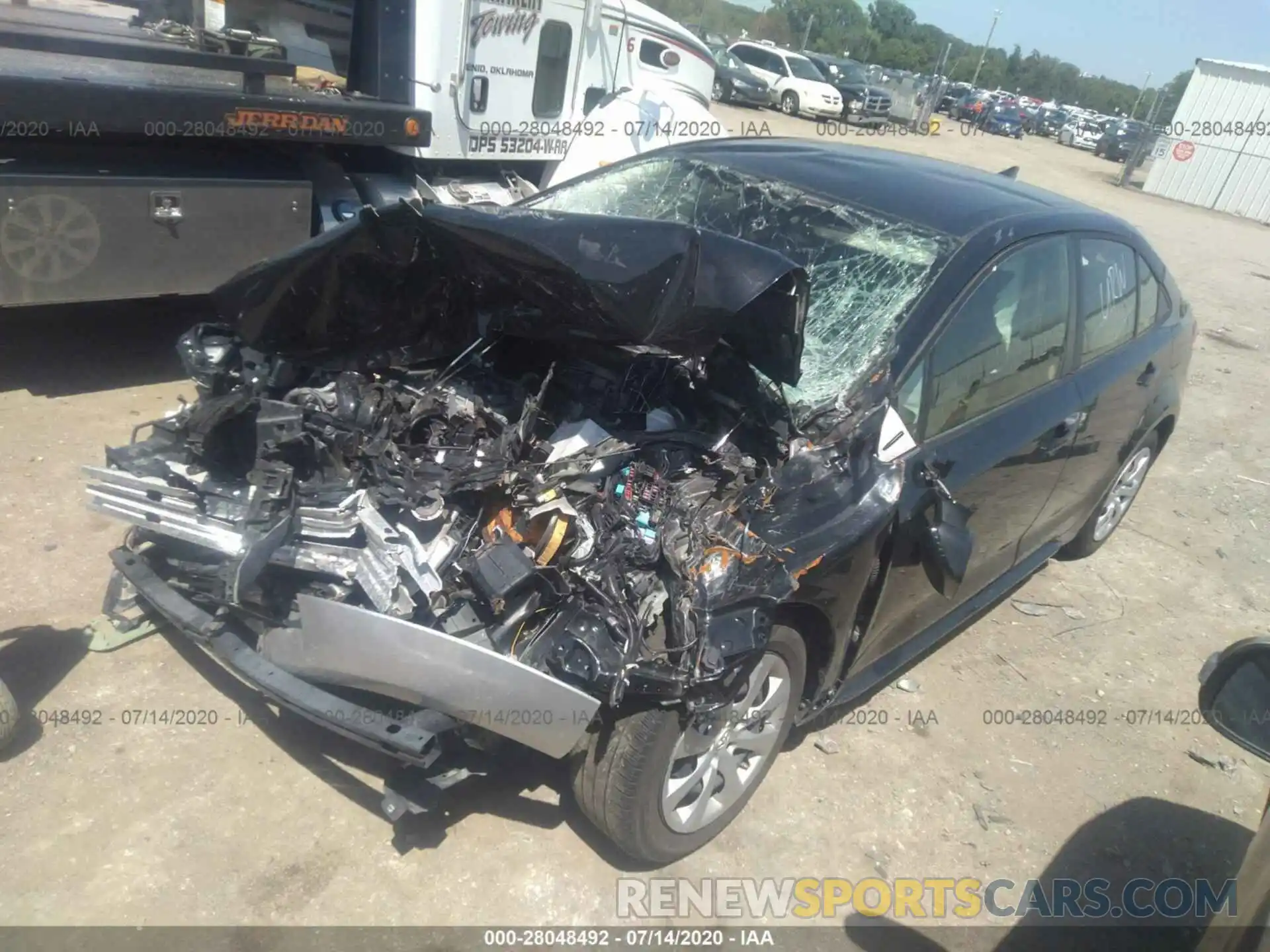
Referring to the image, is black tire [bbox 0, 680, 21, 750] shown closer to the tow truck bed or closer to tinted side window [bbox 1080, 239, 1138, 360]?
the tow truck bed

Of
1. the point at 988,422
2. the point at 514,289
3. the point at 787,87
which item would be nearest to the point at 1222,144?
the point at 787,87

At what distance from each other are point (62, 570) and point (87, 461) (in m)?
0.93

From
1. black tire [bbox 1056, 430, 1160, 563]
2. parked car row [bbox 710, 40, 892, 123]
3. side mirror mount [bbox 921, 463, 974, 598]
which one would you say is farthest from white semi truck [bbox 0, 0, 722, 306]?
parked car row [bbox 710, 40, 892, 123]

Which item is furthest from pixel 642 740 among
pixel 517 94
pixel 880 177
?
pixel 517 94

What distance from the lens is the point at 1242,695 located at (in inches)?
80.8

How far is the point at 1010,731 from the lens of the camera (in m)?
3.65

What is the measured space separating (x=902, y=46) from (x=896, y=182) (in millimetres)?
56753

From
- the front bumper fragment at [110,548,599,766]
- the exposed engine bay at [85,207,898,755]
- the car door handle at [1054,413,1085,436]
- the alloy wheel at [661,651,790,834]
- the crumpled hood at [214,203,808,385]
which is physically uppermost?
the crumpled hood at [214,203,808,385]

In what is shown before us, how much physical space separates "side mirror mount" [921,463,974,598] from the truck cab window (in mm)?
5085

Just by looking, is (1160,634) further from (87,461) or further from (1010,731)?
(87,461)

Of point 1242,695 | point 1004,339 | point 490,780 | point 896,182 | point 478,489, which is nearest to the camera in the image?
point 1242,695

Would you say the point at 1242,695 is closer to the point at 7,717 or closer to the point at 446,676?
the point at 446,676

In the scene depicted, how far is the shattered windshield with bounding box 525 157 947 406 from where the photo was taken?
9.87 ft

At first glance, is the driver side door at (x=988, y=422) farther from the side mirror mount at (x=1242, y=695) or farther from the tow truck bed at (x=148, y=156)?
the tow truck bed at (x=148, y=156)
